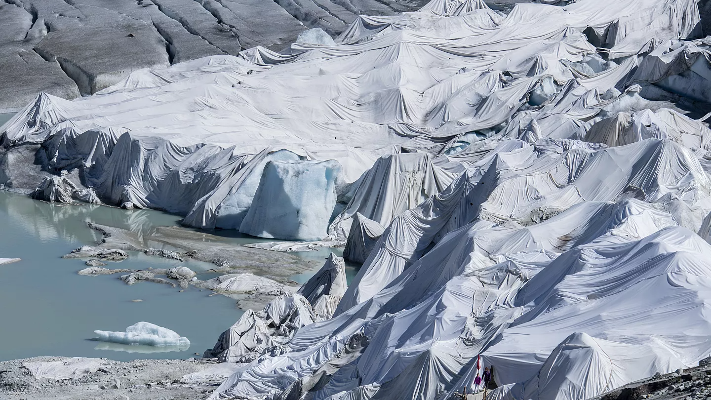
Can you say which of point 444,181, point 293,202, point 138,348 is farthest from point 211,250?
point 138,348

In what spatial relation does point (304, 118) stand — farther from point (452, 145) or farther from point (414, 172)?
point (414, 172)

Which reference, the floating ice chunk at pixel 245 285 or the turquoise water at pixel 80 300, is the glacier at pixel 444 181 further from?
the turquoise water at pixel 80 300

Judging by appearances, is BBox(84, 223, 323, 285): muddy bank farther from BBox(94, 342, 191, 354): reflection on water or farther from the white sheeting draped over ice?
BBox(94, 342, 191, 354): reflection on water

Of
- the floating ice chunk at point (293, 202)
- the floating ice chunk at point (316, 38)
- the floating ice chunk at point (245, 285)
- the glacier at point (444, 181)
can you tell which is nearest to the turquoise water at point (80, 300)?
the floating ice chunk at point (245, 285)

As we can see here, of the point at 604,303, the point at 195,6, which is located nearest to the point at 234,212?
the point at 604,303

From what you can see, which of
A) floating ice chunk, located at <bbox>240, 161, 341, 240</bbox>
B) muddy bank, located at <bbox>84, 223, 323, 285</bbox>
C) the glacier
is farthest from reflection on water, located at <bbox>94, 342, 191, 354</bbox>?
floating ice chunk, located at <bbox>240, 161, 341, 240</bbox>

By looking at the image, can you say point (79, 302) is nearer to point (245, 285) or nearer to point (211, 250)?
point (245, 285)

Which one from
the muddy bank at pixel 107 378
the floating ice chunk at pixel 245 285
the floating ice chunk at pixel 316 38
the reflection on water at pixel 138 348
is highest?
the muddy bank at pixel 107 378
